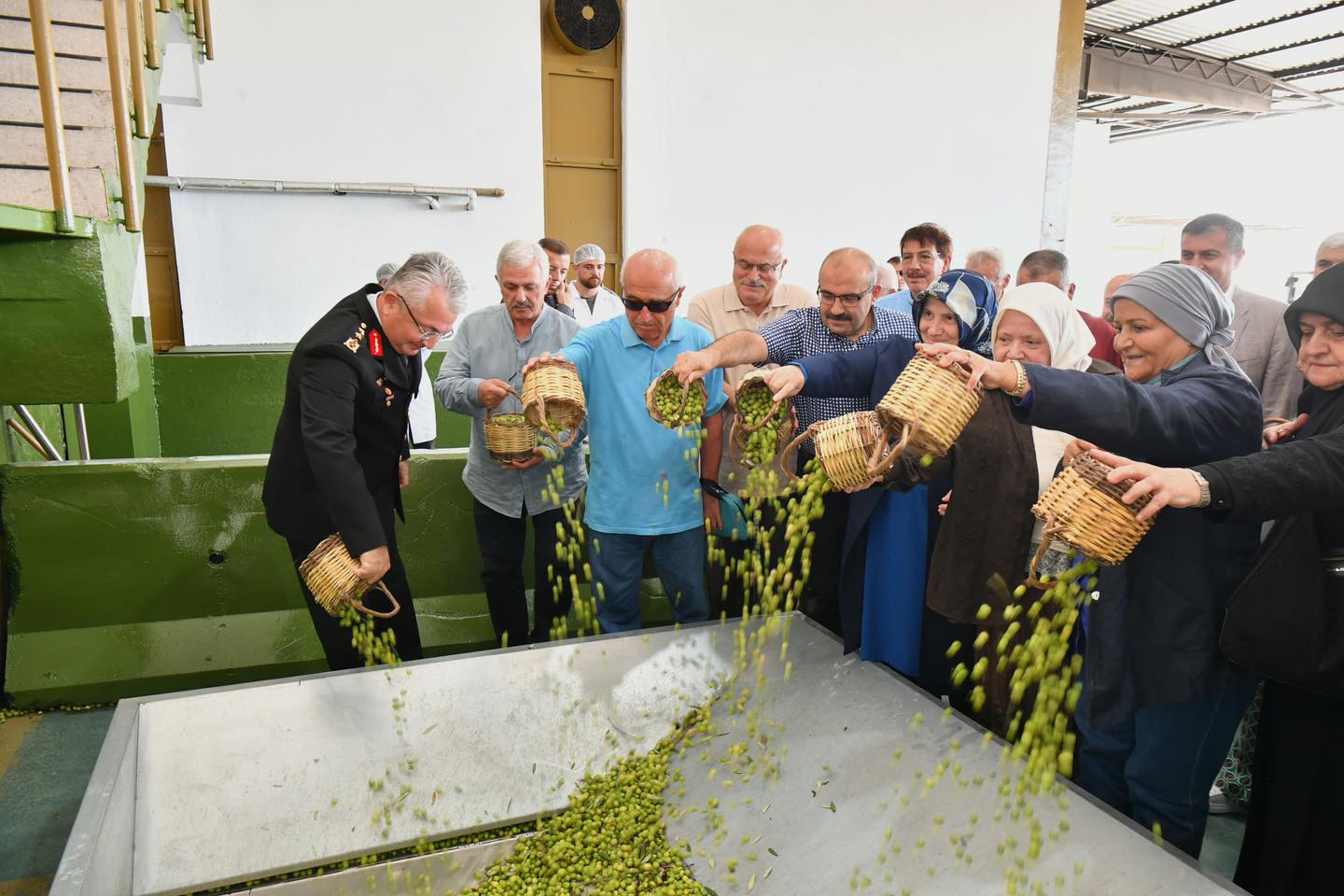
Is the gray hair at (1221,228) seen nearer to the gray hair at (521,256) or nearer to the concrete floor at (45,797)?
the concrete floor at (45,797)

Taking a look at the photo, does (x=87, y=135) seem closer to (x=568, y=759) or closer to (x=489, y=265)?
(x=568, y=759)

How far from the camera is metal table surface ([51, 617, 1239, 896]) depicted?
6.31ft

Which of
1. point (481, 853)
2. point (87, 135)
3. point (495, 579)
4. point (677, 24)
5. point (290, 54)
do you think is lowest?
point (481, 853)

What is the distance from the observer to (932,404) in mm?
1738

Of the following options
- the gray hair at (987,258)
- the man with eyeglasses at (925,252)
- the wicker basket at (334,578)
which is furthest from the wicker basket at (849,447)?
the gray hair at (987,258)

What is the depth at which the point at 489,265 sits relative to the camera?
6.72 metres

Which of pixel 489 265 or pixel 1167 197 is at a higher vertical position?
pixel 1167 197

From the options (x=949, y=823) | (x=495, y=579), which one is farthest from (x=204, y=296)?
(x=949, y=823)

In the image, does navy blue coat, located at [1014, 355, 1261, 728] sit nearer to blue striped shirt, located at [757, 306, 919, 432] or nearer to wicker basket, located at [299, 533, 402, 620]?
blue striped shirt, located at [757, 306, 919, 432]

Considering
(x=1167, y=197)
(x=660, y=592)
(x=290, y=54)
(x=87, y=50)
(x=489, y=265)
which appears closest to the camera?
(x=87, y=50)

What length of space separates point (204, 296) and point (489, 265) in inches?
83.4

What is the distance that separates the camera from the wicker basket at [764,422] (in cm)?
238

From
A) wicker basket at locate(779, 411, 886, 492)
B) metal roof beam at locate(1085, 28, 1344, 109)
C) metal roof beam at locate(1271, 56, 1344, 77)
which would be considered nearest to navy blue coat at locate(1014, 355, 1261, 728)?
wicker basket at locate(779, 411, 886, 492)

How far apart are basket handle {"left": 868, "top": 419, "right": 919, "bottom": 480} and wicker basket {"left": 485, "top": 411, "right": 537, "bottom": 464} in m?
1.35
